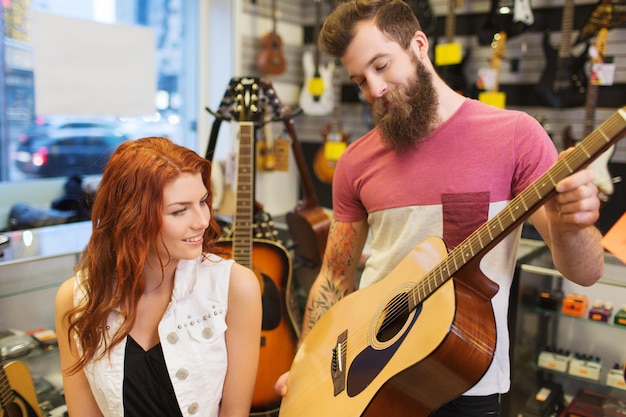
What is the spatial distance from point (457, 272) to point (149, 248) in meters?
0.83

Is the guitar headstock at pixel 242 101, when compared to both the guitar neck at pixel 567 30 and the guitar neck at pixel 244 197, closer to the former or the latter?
the guitar neck at pixel 244 197

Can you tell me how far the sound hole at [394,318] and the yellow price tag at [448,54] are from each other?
7.08 feet

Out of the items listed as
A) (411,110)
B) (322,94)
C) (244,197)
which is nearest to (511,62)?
(322,94)

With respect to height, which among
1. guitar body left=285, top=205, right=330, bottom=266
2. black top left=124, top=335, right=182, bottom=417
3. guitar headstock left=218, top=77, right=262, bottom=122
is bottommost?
black top left=124, top=335, right=182, bottom=417

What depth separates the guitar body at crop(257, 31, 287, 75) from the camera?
4133 millimetres

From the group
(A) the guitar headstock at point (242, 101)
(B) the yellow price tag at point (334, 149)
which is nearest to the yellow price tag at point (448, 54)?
(B) the yellow price tag at point (334, 149)

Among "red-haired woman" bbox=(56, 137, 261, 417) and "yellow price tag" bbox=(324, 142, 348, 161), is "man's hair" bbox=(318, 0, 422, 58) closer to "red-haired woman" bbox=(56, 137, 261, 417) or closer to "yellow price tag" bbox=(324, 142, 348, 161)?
"red-haired woman" bbox=(56, 137, 261, 417)

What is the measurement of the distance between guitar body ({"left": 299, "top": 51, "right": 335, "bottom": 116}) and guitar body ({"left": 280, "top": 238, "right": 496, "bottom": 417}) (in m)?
2.74

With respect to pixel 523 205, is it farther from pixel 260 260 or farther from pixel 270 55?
pixel 270 55

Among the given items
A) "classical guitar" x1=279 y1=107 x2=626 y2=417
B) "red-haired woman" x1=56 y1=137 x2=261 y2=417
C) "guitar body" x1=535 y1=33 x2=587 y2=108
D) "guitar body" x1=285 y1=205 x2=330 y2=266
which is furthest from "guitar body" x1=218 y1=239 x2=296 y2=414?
"guitar body" x1=535 y1=33 x2=587 y2=108

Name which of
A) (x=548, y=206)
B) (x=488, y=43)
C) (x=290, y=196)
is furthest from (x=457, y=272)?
(x=290, y=196)

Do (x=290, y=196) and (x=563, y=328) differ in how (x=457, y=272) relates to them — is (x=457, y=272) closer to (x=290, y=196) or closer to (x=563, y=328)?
(x=563, y=328)

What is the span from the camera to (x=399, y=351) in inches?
50.0

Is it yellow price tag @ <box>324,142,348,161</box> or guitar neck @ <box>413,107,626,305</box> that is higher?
yellow price tag @ <box>324,142,348,161</box>
